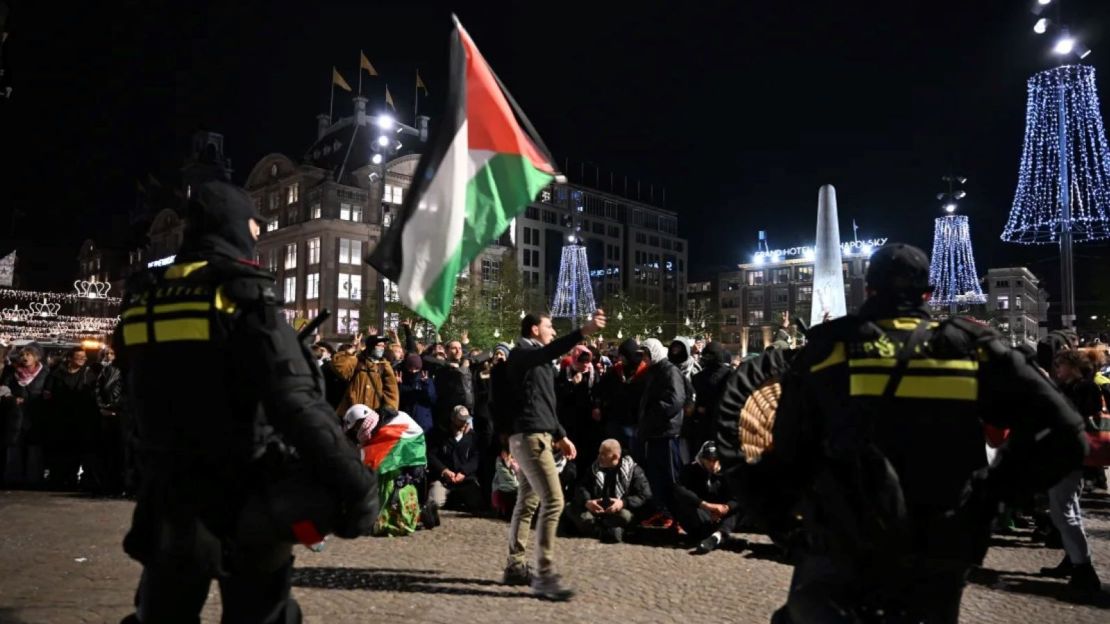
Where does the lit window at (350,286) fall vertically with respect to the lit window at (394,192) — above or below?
below

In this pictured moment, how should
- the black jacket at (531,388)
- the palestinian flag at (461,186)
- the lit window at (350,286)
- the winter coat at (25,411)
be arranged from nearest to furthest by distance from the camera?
the palestinian flag at (461,186) < the black jacket at (531,388) < the winter coat at (25,411) < the lit window at (350,286)

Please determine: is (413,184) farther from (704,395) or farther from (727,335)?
(727,335)

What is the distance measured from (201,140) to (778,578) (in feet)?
340

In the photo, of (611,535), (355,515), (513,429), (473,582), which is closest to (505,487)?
(611,535)

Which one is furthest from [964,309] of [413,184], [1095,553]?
[413,184]

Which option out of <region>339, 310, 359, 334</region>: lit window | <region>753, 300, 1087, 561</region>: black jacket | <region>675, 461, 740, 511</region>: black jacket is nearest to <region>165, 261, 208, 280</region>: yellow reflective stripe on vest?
<region>753, 300, 1087, 561</region>: black jacket

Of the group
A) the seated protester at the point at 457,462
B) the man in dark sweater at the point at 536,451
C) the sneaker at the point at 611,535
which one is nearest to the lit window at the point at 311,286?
the seated protester at the point at 457,462

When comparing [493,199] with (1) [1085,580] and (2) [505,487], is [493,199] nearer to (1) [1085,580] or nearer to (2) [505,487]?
(2) [505,487]

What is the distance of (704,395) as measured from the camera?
10.0 m

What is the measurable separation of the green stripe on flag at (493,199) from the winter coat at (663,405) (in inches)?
163

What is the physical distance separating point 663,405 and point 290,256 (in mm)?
76541

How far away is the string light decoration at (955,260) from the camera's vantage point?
94.6 feet

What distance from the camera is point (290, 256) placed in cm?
8050

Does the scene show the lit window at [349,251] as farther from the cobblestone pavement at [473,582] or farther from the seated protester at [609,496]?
the seated protester at [609,496]
